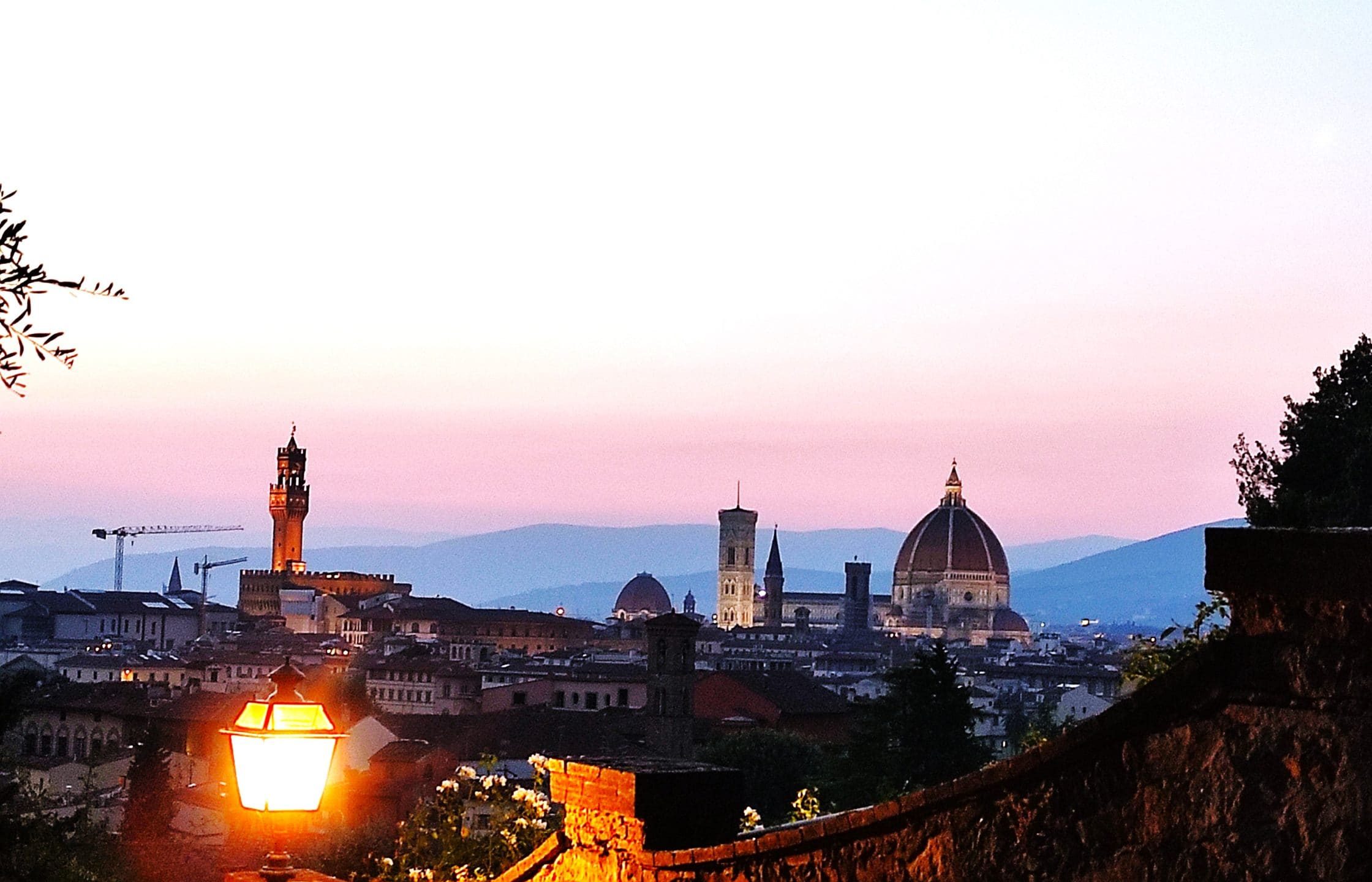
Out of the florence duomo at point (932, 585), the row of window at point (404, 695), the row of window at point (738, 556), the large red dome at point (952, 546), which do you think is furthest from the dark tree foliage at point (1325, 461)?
the row of window at point (738, 556)

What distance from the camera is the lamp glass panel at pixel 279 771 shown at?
4.50 meters

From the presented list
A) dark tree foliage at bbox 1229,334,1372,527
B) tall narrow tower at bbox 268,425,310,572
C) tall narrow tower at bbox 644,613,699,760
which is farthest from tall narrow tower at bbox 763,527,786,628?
dark tree foliage at bbox 1229,334,1372,527

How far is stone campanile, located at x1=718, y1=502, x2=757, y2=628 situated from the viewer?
5689 inches

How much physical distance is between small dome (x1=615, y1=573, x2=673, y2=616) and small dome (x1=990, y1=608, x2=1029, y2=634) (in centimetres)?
2278

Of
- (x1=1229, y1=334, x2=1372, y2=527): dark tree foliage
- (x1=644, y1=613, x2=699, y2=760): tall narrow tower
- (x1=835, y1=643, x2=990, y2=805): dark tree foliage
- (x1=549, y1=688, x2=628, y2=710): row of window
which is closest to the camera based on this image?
(x1=1229, y1=334, x2=1372, y2=527): dark tree foliage

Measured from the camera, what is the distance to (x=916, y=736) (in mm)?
32062

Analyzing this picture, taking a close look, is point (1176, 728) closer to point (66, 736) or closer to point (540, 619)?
point (66, 736)

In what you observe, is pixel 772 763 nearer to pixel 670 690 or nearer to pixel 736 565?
pixel 670 690

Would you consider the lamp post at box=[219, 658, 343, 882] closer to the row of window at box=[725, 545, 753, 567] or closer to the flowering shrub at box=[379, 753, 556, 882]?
the flowering shrub at box=[379, 753, 556, 882]

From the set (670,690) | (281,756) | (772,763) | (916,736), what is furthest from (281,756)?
(670,690)

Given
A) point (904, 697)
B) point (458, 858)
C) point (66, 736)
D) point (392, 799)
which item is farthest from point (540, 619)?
point (458, 858)

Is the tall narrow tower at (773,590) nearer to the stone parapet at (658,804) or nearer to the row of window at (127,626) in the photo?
the row of window at (127,626)

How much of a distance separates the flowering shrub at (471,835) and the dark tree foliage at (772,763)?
2970 centimetres

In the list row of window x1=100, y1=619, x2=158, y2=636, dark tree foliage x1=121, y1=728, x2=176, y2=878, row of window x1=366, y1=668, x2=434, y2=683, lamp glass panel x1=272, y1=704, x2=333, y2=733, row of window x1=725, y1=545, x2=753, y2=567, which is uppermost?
row of window x1=725, y1=545, x2=753, y2=567
